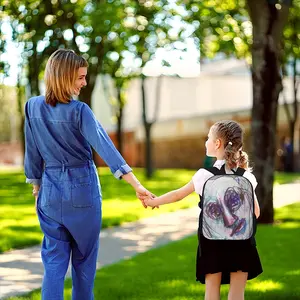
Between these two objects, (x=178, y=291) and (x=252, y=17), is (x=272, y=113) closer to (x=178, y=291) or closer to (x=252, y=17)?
(x=252, y=17)

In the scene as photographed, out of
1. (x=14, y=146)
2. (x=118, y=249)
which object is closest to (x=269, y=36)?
(x=118, y=249)

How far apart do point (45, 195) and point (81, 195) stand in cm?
24

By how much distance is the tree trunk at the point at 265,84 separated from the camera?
36.9 feet

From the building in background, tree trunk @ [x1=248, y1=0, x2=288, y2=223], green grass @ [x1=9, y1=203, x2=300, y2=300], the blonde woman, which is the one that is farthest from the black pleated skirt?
the building in background

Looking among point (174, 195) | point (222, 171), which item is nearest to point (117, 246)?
point (174, 195)

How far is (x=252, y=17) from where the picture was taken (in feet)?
37.2

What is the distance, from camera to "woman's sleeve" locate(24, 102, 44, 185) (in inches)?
171

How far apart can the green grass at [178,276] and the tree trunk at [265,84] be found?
1.97 m

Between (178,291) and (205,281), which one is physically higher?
(205,281)

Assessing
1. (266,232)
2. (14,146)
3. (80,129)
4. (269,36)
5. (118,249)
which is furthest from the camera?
(14,146)

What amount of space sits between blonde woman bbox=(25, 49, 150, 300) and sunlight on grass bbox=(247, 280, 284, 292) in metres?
2.39

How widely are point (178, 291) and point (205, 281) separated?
1835mm

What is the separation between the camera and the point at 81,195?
419 centimetres

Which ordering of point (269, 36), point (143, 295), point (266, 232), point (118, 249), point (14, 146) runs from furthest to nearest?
point (14, 146)
point (269, 36)
point (266, 232)
point (118, 249)
point (143, 295)
